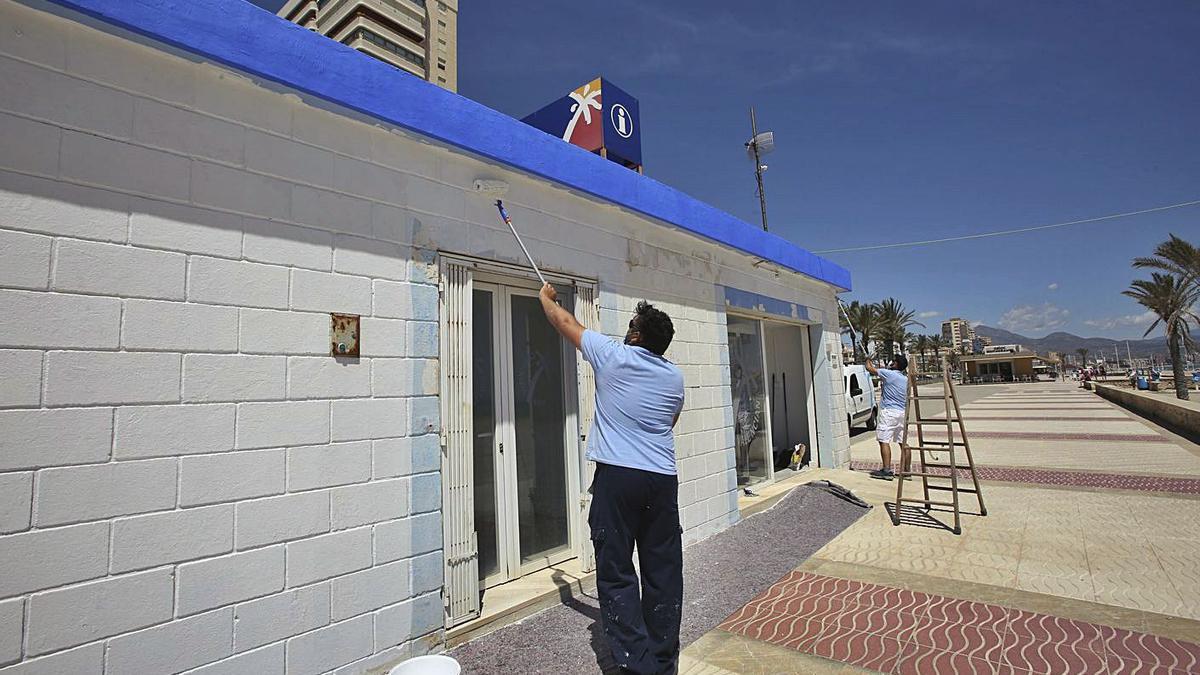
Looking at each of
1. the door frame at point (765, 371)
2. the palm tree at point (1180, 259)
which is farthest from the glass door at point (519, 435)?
the palm tree at point (1180, 259)

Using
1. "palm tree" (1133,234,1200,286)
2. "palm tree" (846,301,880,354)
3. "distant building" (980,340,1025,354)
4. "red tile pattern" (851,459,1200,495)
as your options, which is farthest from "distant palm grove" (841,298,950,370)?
"distant building" (980,340,1025,354)

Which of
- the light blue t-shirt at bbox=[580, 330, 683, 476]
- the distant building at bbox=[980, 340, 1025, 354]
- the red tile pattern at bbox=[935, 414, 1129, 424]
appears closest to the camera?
the light blue t-shirt at bbox=[580, 330, 683, 476]

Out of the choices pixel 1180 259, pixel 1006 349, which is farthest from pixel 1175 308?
pixel 1006 349

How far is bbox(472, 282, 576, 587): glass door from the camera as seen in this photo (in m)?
4.06

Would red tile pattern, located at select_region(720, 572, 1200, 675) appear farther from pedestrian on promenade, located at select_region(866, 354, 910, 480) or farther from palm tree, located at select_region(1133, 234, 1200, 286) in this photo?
palm tree, located at select_region(1133, 234, 1200, 286)

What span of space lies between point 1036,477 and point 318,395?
391 inches

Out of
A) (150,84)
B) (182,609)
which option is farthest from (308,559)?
(150,84)

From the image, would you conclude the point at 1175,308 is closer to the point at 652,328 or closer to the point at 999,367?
the point at 652,328

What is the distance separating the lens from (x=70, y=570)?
222cm

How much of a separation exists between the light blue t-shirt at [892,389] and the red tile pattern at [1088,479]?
1.62 metres

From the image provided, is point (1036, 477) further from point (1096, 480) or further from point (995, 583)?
point (995, 583)

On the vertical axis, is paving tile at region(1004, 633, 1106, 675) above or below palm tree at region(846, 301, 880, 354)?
below

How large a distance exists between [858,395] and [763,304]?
27.1 ft

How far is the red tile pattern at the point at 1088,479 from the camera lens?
23.9 feet
